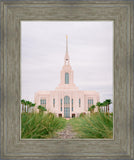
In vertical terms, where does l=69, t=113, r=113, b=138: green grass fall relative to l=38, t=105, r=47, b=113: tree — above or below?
below

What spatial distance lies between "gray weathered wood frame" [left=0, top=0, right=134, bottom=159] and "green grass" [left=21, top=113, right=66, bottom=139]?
0.10 m

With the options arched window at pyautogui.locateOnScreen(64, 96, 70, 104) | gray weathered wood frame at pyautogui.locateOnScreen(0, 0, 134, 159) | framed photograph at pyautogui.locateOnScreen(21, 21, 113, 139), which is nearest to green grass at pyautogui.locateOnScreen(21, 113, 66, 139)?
framed photograph at pyautogui.locateOnScreen(21, 21, 113, 139)

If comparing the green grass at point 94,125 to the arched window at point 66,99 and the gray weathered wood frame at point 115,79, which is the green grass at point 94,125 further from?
the arched window at point 66,99

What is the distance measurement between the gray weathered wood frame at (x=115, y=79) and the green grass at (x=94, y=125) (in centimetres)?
10

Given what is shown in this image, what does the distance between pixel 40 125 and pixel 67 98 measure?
0.45 metres

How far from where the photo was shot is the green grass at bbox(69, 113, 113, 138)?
6.59 ft

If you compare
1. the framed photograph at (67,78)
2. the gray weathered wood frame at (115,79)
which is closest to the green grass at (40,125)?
the framed photograph at (67,78)

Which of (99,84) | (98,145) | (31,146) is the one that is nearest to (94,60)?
(99,84)

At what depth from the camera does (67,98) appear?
7.34 feet

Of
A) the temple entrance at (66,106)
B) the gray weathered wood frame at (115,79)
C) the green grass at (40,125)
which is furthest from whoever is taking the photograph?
the temple entrance at (66,106)

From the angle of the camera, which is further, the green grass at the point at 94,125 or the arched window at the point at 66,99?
the arched window at the point at 66,99

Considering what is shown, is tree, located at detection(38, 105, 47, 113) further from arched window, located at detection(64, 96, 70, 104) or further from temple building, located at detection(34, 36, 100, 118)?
arched window, located at detection(64, 96, 70, 104)

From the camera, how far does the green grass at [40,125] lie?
6.57 feet

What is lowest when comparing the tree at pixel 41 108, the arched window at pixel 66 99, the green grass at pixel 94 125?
the green grass at pixel 94 125
